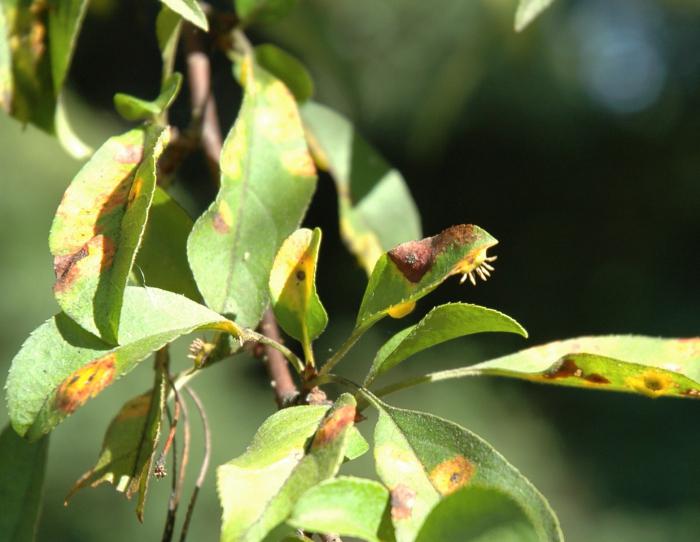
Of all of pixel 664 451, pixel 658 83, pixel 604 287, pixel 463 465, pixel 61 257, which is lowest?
pixel 664 451

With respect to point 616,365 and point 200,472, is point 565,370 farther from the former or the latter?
point 200,472

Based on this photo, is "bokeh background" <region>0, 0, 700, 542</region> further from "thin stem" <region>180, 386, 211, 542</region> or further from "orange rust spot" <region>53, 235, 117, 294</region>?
"orange rust spot" <region>53, 235, 117, 294</region>

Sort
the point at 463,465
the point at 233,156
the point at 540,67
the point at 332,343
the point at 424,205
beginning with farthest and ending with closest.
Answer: the point at 424,205
the point at 540,67
the point at 332,343
the point at 233,156
the point at 463,465

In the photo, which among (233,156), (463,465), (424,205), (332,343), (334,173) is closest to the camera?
(463,465)

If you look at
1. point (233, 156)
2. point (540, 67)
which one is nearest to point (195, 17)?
point (233, 156)

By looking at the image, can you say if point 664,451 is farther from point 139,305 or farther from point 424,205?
point 139,305

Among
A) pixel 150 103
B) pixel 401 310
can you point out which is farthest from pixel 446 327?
pixel 150 103

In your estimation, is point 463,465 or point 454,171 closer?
point 463,465

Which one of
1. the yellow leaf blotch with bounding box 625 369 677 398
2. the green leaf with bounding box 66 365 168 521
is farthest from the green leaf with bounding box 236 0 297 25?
the yellow leaf blotch with bounding box 625 369 677 398
